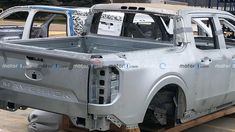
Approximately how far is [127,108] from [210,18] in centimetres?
232

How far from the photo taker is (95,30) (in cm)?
671

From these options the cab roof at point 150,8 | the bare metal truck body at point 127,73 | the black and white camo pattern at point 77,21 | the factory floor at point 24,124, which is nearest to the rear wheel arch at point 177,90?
the bare metal truck body at point 127,73

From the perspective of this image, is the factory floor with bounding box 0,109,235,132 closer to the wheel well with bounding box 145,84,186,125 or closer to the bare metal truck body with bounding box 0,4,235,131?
the bare metal truck body with bounding box 0,4,235,131

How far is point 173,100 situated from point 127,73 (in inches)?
48.4

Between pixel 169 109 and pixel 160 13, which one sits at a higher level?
pixel 160 13

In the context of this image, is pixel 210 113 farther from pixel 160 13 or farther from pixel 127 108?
pixel 127 108

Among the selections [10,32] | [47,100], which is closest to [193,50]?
[47,100]

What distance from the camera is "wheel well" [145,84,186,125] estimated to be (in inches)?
215

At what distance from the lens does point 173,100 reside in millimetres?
5586

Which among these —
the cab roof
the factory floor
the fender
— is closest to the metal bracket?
the fender

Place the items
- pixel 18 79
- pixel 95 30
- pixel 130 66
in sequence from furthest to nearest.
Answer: pixel 95 30 < pixel 18 79 < pixel 130 66

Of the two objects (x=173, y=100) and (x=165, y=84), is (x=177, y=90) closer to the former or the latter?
(x=173, y=100)

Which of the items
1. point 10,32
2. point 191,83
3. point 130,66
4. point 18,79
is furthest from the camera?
point 10,32

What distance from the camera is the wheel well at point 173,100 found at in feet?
17.9
